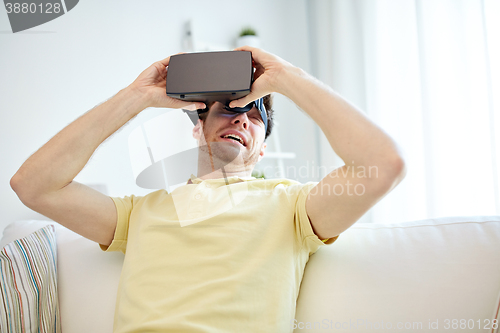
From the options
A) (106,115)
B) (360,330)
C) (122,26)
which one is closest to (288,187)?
(360,330)

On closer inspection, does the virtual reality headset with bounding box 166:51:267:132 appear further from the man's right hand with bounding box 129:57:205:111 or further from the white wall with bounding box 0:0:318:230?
the white wall with bounding box 0:0:318:230

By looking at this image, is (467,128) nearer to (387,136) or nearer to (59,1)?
(387,136)

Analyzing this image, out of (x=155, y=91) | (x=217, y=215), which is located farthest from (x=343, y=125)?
(x=155, y=91)

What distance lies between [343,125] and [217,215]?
1.25 feet

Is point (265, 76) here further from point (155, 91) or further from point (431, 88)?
point (431, 88)

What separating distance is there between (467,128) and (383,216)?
65 cm

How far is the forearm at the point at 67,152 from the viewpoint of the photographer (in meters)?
0.91

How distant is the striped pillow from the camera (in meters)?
0.88

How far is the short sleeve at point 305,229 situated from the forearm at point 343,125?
0.16 metres

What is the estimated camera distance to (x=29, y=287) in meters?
0.93

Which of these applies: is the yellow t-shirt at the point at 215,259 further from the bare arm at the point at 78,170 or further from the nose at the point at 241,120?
the nose at the point at 241,120

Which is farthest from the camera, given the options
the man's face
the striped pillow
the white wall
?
the white wall

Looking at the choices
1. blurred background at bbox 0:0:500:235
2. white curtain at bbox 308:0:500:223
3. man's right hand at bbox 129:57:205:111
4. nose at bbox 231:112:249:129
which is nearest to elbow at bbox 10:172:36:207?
man's right hand at bbox 129:57:205:111

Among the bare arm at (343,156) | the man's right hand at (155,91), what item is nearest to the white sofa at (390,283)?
the bare arm at (343,156)
